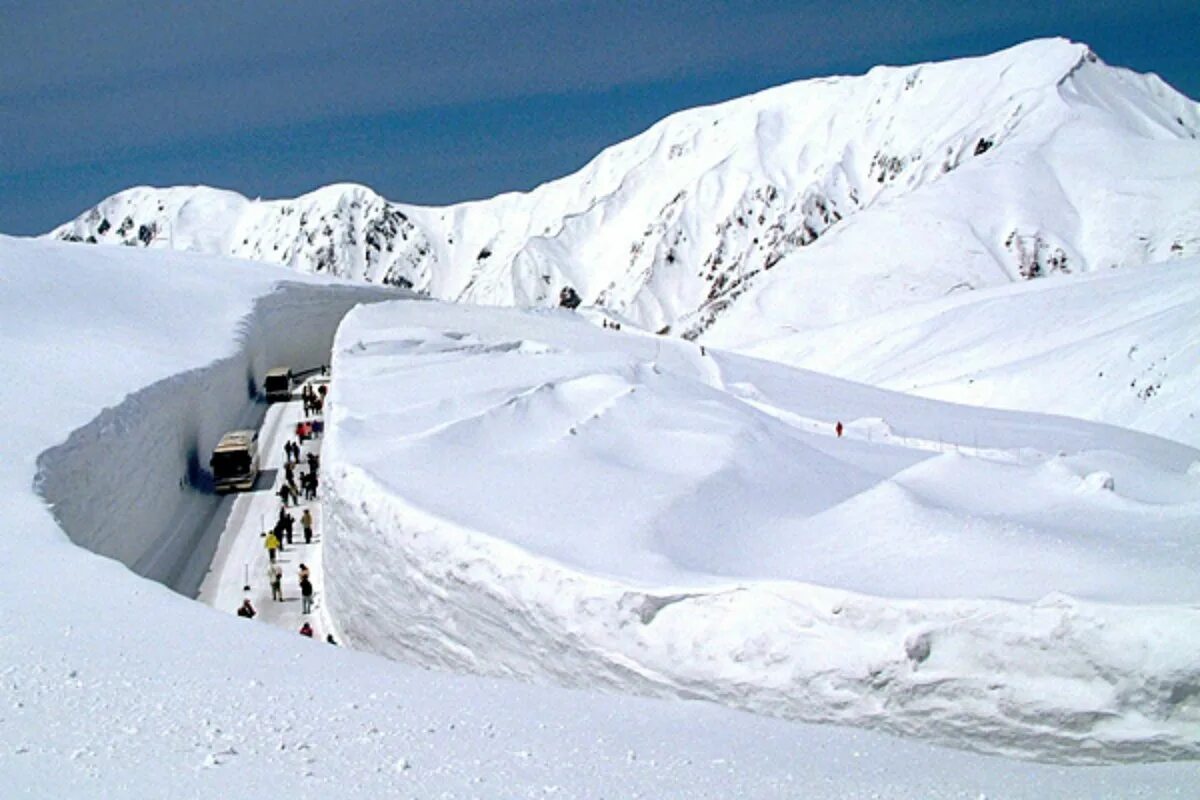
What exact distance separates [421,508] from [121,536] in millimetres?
8521

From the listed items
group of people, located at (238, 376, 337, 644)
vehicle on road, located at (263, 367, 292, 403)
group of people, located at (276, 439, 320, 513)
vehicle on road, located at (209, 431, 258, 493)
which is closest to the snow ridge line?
group of people, located at (238, 376, 337, 644)

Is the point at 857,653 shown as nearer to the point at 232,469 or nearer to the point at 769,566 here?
the point at 769,566

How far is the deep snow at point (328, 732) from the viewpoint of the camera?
20.0 ft

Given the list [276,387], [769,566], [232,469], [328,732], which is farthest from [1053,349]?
[328,732]

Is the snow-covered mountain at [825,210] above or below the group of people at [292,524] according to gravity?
above

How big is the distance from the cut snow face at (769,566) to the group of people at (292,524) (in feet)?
6.58

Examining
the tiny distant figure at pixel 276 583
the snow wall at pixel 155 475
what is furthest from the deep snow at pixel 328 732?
the tiny distant figure at pixel 276 583

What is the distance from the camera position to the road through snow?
16.1 metres

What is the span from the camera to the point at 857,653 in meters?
8.18

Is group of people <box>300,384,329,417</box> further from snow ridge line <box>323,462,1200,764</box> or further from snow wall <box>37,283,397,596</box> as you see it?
snow ridge line <box>323,462,1200,764</box>

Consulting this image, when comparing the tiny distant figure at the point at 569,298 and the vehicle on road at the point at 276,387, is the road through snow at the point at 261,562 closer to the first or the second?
the vehicle on road at the point at 276,387

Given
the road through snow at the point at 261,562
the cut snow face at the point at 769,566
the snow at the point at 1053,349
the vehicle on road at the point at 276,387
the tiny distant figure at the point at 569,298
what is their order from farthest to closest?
1. the tiny distant figure at the point at 569,298
2. the vehicle on road at the point at 276,387
3. the snow at the point at 1053,349
4. the road through snow at the point at 261,562
5. the cut snow face at the point at 769,566

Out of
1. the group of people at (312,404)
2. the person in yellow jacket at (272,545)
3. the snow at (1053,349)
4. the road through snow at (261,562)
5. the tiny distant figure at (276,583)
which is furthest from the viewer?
the group of people at (312,404)

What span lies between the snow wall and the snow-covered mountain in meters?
44.0
